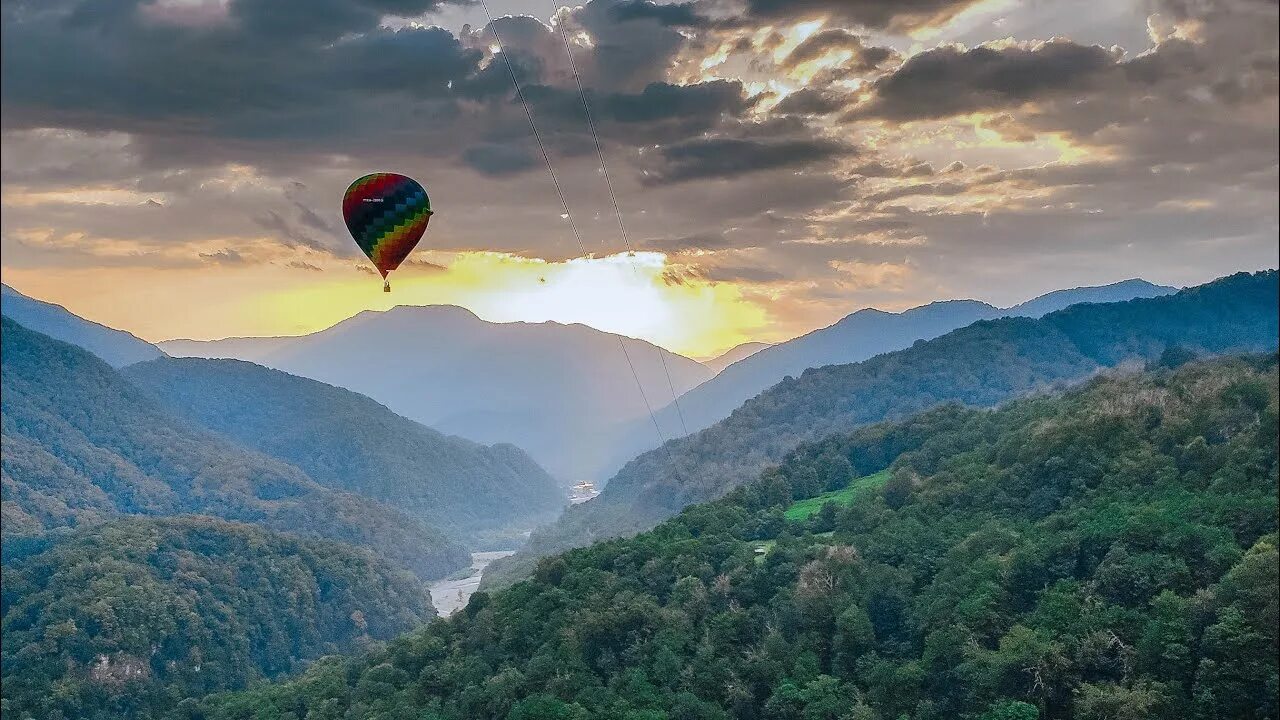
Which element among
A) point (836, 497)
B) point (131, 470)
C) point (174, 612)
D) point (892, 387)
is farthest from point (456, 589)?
point (836, 497)

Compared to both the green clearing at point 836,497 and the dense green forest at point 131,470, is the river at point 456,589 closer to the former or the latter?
the dense green forest at point 131,470

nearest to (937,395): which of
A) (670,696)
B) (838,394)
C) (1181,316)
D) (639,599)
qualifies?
(838,394)

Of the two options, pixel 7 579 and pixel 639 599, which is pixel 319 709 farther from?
pixel 7 579

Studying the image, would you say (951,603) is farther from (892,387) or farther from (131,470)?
(131,470)

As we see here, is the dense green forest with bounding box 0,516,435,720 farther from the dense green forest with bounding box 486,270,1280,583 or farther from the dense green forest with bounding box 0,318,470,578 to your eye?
the dense green forest with bounding box 0,318,470,578

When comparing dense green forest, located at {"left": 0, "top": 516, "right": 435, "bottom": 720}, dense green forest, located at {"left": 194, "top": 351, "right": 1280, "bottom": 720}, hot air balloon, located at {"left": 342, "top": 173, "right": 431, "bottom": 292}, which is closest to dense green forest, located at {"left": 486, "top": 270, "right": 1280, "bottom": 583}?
dense green forest, located at {"left": 0, "top": 516, "right": 435, "bottom": 720}
